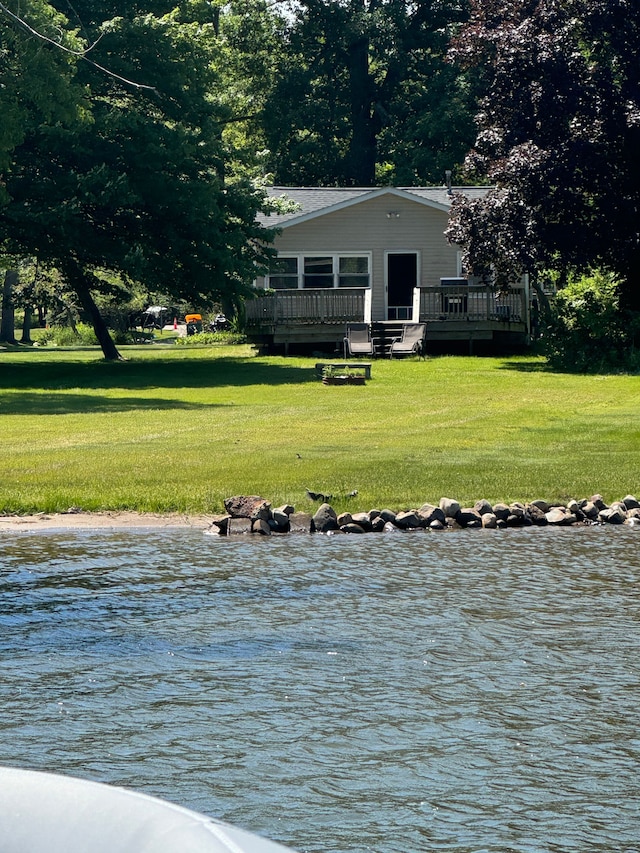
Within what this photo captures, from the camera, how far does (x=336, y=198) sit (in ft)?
143

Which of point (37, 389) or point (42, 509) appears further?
point (37, 389)

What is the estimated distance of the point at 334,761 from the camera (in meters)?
6.34

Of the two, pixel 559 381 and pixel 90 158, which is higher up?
pixel 90 158

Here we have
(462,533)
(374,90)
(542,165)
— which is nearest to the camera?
(462,533)

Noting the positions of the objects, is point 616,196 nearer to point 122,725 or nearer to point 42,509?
point 42,509

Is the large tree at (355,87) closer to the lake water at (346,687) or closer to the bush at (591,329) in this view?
the bush at (591,329)

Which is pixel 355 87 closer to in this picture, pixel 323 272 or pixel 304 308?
pixel 323 272

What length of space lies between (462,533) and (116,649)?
195 inches

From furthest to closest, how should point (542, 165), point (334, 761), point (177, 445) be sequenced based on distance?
point (542, 165) < point (177, 445) < point (334, 761)

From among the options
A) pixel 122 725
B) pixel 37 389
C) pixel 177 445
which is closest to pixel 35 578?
pixel 122 725

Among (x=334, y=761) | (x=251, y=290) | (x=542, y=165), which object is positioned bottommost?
(x=334, y=761)

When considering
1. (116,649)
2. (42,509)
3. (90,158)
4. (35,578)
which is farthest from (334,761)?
(90,158)

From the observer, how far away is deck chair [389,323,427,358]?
35906 millimetres

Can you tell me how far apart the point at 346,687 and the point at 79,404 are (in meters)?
17.6
